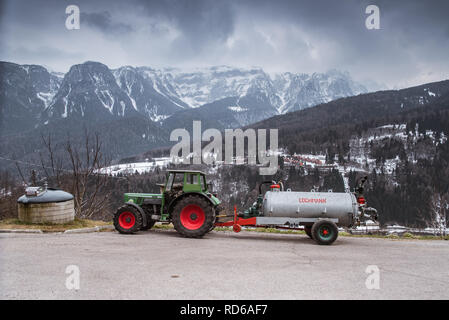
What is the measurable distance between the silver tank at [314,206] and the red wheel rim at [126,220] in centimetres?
456

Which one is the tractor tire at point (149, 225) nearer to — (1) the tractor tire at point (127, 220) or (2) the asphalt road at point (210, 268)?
(1) the tractor tire at point (127, 220)

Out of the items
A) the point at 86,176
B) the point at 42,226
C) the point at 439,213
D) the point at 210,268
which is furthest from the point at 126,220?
the point at 439,213

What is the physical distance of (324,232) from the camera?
1109 centimetres

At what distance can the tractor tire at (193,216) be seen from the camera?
1141cm

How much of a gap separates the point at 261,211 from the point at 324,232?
2.10 metres

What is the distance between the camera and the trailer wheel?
11.0 metres

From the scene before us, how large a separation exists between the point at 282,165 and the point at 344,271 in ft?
450

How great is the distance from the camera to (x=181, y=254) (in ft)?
28.6

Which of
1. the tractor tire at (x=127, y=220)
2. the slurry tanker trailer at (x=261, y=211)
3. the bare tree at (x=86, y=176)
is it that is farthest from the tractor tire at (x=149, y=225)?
the bare tree at (x=86, y=176)

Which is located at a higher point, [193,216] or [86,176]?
[86,176]

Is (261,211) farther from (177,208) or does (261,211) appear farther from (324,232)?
(177,208)

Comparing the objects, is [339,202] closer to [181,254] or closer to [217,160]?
[181,254]

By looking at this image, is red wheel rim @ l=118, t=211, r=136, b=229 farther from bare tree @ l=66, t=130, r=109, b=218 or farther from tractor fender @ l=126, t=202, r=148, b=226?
bare tree @ l=66, t=130, r=109, b=218

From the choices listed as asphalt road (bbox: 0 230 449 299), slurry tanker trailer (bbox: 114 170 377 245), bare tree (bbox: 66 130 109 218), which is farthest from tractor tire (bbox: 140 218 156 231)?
bare tree (bbox: 66 130 109 218)
